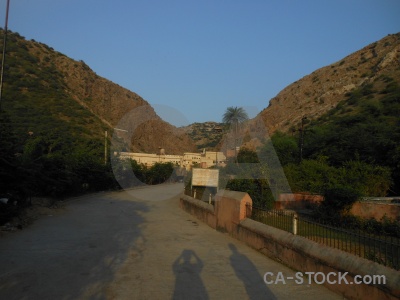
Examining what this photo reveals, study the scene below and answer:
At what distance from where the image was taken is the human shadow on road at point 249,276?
604 centimetres

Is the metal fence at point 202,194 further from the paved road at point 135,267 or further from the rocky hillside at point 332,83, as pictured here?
the rocky hillside at point 332,83

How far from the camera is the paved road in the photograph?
5977 millimetres

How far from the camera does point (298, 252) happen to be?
7.21 meters

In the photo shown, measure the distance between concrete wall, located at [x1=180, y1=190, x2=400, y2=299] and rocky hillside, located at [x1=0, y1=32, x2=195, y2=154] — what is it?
36453mm

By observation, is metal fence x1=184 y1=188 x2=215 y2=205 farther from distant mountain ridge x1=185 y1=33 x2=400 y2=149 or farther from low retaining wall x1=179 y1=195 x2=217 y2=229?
distant mountain ridge x1=185 y1=33 x2=400 y2=149

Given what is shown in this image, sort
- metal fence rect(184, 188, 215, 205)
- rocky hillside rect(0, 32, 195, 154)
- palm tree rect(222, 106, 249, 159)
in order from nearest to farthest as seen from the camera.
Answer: metal fence rect(184, 188, 215, 205) < rocky hillside rect(0, 32, 195, 154) < palm tree rect(222, 106, 249, 159)

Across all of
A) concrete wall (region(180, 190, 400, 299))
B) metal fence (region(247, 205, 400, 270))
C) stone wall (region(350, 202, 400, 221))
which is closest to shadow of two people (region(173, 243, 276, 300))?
concrete wall (region(180, 190, 400, 299))

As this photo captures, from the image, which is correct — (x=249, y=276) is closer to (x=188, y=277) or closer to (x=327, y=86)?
(x=188, y=277)

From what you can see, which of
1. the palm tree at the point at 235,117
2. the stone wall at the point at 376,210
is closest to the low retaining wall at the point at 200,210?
the stone wall at the point at 376,210

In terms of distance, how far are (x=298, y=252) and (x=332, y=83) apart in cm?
9220

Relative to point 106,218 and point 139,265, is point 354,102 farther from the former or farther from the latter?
point 139,265

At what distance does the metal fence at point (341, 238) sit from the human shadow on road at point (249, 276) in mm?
1208

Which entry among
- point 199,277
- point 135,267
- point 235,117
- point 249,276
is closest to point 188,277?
point 199,277

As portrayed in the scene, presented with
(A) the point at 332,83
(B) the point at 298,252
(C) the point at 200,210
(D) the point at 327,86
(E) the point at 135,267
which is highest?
(A) the point at 332,83
